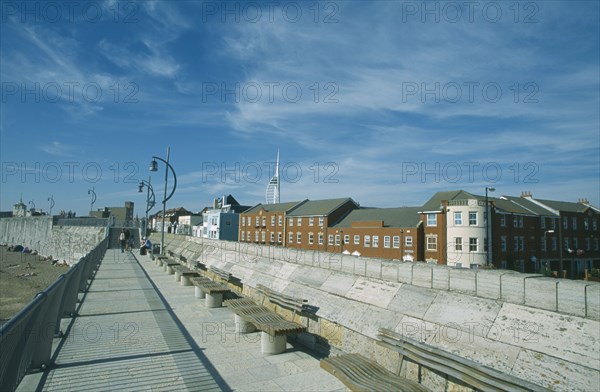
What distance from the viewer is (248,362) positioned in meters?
6.30

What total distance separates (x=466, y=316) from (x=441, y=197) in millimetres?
43433

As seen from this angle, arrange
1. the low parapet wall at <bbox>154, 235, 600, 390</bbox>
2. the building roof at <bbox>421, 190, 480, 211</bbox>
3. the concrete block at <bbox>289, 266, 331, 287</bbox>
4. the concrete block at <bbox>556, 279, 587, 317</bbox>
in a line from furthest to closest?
1. the building roof at <bbox>421, 190, 480, 211</bbox>
2. the concrete block at <bbox>289, 266, 331, 287</bbox>
3. the concrete block at <bbox>556, 279, 587, 317</bbox>
4. the low parapet wall at <bbox>154, 235, 600, 390</bbox>

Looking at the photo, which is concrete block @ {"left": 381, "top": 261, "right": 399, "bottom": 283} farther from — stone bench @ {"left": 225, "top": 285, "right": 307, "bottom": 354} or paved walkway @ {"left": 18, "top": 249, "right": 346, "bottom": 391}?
paved walkway @ {"left": 18, "top": 249, "right": 346, "bottom": 391}

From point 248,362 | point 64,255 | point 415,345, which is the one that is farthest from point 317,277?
point 64,255

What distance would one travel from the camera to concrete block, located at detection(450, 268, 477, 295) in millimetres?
5480

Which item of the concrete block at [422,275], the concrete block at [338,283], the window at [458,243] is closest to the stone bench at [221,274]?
the concrete block at [338,283]

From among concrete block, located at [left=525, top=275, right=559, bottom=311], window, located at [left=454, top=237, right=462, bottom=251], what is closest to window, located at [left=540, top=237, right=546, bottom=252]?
window, located at [left=454, top=237, right=462, bottom=251]

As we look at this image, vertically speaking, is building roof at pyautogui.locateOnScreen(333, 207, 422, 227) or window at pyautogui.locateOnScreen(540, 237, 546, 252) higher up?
building roof at pyautogui.locateOnScreen(333, 207, 422, 227)

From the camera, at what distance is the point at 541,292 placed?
4578mm

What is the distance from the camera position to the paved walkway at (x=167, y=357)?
532cm

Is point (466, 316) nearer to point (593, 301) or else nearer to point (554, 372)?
point (554, 372)

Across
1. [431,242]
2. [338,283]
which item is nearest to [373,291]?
[338,283]

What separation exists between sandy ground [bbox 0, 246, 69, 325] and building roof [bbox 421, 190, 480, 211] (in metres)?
40.6

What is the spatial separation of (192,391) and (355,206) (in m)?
57.4
